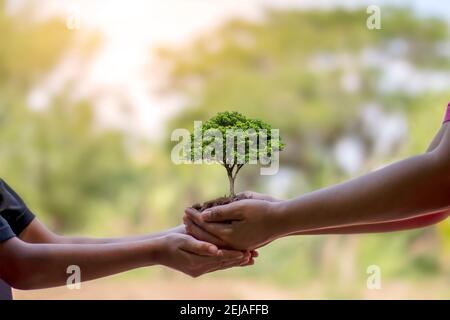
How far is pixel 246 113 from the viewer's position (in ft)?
11.5

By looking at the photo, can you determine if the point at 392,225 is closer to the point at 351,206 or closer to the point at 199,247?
the point at 351,206

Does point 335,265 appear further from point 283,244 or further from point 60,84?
point 60,84

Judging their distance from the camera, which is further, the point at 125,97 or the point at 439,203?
the point at 125,97

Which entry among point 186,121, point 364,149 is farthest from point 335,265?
point 186,121

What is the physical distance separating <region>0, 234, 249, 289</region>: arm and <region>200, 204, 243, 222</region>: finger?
50 millimetres

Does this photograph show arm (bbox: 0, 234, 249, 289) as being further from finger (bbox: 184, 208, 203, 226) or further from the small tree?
the small tree

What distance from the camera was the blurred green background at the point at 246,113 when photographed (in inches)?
139

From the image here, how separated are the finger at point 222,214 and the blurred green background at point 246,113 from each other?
2.26 metres

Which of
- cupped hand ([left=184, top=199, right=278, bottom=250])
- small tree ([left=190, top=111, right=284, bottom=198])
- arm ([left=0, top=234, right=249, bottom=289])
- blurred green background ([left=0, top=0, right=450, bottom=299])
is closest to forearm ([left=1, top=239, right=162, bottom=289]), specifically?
arm ([left=0, top=234, right=249, bottom=289])

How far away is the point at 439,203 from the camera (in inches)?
41.9

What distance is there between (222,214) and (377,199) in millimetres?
286

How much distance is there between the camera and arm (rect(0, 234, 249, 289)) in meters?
1.09
